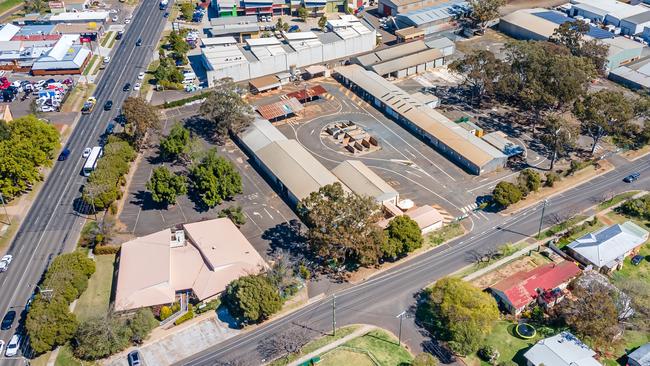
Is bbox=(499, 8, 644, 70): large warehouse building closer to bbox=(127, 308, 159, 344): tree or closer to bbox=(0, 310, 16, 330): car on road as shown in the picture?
bbox=(127, 308, 159, 344): tree

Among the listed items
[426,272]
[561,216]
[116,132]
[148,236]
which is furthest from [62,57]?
[561,216]

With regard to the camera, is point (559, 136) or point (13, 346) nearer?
point (13, 346)

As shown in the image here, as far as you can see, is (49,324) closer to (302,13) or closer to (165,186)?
(165,186)

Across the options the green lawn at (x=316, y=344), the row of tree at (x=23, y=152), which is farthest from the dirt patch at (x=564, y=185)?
the row of tree at (x=23, y=152)

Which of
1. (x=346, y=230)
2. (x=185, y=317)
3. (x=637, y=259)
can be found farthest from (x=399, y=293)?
(x=637, y=259)

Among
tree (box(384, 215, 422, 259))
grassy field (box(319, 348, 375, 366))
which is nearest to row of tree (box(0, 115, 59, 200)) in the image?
grassy field (box(319, 348, 375, 366))

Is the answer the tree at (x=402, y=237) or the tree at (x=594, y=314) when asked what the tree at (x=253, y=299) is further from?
the tree at (x=594, y=314)

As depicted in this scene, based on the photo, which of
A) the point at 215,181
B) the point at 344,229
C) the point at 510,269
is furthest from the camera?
the point at 215,181
